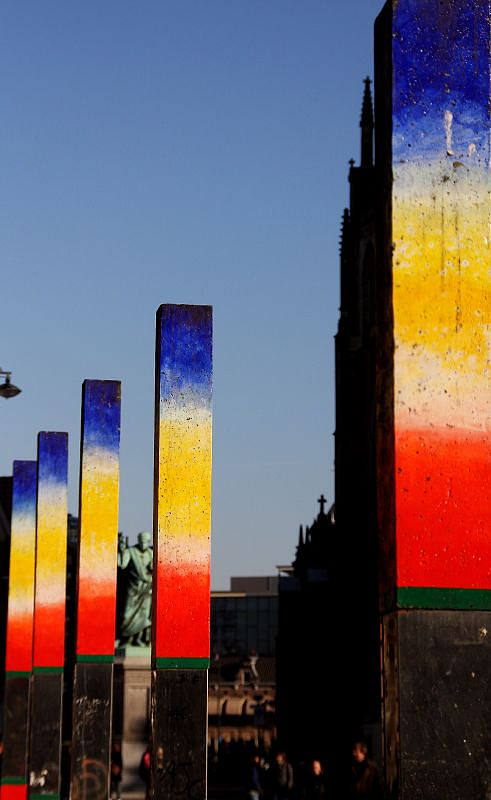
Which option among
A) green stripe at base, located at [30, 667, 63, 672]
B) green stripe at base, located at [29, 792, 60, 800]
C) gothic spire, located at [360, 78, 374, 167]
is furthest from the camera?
gothic spire, located at [360, 78, 374, 167]

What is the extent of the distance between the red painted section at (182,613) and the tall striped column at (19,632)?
1438 centimetres

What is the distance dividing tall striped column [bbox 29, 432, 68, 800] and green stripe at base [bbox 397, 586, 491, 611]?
18947mm

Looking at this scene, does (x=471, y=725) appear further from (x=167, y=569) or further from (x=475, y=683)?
(x=167, y=569)

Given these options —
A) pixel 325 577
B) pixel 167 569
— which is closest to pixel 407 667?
pixel 167 569

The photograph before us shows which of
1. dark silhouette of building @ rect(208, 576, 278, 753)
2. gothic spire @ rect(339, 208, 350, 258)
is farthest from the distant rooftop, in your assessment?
gothic spire @ rect(339, 208, 350, 258)

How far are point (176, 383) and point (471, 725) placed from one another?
868 centimetres

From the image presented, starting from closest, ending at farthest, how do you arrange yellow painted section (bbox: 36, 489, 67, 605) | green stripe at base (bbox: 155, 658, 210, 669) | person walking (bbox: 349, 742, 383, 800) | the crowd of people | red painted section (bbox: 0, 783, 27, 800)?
green stripe at base (bbox: 155, 658, 210, 669), person walking (bbox: 349, 742, 383, 800), the crowd of people, yellow painted section (bbox: 36, 489, 67, 605), red painted section (bbox: 0, 783, 27, 800)

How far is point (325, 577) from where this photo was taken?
93.4m

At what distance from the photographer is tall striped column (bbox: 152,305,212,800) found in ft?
48.7

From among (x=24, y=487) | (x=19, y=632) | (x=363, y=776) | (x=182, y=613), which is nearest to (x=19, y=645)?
(x=19, y=632)

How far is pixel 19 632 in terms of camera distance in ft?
97.8

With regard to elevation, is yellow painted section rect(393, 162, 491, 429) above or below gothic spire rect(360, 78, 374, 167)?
below

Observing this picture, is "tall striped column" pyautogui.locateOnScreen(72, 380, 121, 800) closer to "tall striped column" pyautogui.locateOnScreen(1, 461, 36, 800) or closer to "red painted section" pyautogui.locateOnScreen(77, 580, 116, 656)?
"red painted section" pyautogui.locateOnScreen(77, 580, 116, 656)

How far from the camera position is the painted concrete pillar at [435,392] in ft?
22.9
